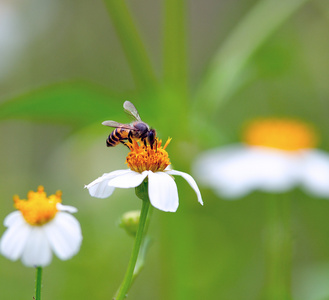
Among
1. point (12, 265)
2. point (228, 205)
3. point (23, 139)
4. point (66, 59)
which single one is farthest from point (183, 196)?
point (66, 59)

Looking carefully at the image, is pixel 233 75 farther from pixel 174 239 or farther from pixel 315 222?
pixel 315 222

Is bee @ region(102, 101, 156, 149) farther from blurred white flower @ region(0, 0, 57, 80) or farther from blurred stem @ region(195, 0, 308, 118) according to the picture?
blurred white flower @ region(0, 0, 57, 80)

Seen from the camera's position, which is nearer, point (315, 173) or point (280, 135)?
point (315, 173)

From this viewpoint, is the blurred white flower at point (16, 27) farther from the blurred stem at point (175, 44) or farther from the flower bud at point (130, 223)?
the flower bud at point (130, 223)

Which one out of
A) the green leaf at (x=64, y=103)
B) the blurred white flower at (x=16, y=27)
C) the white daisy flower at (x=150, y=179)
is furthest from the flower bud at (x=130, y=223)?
the blurred white flower at (x=16, y=27)

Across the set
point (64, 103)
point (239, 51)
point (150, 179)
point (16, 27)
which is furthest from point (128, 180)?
point (16, 27)

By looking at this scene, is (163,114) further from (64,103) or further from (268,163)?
(268,163)
